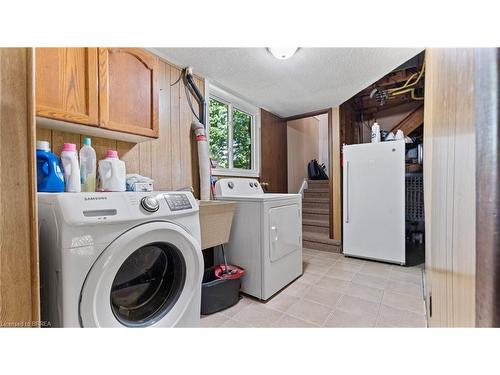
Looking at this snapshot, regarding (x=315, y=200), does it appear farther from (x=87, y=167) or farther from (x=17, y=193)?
(x=17, y=193)

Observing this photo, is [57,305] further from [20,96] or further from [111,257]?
[20,96]

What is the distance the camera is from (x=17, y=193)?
516 mm

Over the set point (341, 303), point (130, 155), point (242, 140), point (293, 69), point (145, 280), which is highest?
point (293, 69)

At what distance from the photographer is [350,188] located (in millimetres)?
2762

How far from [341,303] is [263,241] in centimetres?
81

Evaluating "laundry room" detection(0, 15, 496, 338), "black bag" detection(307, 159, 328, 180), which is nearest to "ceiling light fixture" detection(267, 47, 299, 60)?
"laundry room" detection(0, 15, 496, 338)

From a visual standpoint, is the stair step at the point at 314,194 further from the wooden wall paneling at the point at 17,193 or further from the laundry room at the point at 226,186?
the wooden wall paneling at the point at 17,193

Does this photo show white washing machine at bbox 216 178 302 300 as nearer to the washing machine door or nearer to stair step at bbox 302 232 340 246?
the washing machine door

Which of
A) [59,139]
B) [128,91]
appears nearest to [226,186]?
[128,91]

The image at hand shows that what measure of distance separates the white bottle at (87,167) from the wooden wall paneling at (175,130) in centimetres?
65

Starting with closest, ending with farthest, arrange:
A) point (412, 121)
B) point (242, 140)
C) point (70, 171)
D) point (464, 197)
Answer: point (464, 197) < point (70, 171) < point (242, 140) < point (412, 121)

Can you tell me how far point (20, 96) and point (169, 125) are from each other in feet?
4.44

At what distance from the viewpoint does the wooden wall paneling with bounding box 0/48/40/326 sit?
497 millimetres
